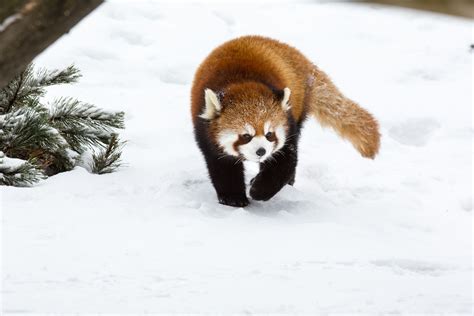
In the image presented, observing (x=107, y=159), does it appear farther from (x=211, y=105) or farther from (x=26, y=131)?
(x=211, y=105)

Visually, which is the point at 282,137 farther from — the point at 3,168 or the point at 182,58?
the point at 182,58

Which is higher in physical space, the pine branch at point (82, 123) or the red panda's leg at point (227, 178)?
the pine branch at point (82, 123)

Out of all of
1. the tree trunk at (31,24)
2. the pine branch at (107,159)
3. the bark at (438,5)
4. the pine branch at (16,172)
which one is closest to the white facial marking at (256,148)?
the pine branch at (107,159)

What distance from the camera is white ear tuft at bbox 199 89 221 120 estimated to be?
4.53 meters

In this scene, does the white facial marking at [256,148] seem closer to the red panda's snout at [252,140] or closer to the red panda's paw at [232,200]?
the red panda's snout at [252,140]

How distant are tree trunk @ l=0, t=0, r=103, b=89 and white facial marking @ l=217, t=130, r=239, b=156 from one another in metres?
2.78

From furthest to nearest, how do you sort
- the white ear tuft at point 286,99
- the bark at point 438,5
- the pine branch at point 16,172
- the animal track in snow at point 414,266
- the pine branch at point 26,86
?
the pine branch at point 26,86 → the white ear tuft at point 286,99 → the pine branch at point 16,172 → the animal track in snow at point 414,266 → the bark at point 438,5

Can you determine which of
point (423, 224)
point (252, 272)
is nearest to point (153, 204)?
point (252, 272)

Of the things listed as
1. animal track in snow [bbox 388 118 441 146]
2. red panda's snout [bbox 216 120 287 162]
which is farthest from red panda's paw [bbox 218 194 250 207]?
animal track in snow [bbox 388 118 441 146]

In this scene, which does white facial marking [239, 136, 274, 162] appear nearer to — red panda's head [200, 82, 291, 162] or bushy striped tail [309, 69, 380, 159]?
red panda's head [200, 82, 291, 162]

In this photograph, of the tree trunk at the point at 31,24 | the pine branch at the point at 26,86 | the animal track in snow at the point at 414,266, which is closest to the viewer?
the tree trunk at the point at 31,24

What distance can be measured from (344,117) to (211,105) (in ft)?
4.45

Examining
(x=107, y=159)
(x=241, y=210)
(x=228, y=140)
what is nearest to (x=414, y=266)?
(x=241, y=210)

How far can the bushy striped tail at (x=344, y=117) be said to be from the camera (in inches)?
213
